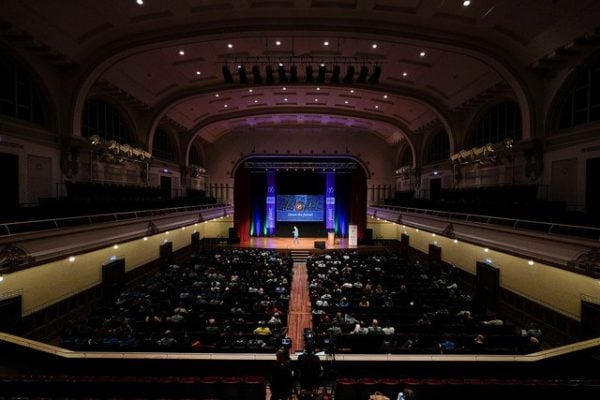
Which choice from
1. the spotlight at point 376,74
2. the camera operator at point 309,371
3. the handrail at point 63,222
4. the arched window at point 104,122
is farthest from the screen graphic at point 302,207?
the camera operator at point 309,371

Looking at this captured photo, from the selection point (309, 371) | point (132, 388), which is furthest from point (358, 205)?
point (132, 388)

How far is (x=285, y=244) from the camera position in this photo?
2633 centimetres

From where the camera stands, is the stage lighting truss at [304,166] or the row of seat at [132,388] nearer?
the row of seat at [132,388]

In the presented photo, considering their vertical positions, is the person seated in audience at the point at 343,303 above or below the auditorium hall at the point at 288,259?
below

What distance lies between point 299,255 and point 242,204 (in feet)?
28.1

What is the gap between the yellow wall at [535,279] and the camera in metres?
10.3

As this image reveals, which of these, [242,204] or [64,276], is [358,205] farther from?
[64,276]

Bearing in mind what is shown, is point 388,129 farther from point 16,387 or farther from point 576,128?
point 16,387

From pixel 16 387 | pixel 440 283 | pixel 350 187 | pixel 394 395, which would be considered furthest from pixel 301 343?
pixel 350 187

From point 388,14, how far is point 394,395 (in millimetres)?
11744

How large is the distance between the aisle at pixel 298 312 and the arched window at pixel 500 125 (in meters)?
12.4

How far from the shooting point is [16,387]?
19.0 feet

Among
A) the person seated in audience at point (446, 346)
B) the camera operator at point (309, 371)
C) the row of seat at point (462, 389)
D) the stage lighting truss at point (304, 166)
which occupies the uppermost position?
the stage lighting truss at point (304, 166)

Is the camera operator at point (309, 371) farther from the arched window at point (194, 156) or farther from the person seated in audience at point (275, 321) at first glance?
the arched window at point (194, 156)
